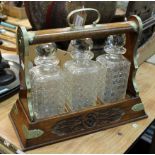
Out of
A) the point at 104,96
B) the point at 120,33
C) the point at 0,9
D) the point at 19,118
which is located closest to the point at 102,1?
the point at 120,33

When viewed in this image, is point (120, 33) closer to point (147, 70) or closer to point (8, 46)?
point (147, 70)

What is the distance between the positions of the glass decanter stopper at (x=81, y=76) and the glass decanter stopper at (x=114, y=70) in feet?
0.11

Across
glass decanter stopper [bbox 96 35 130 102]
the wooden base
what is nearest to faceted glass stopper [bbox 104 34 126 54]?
glass decanter stopper [bbox 96 35 130 102]

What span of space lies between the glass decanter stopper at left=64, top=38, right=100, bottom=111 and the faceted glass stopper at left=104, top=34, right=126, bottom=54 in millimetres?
60

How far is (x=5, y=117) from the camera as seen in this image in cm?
75

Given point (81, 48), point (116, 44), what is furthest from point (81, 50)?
point (116, 44)

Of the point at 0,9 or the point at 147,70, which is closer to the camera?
the point at 147,70

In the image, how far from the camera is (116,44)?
73cm

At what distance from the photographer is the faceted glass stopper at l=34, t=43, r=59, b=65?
648mm

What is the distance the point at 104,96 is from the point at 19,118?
0.24m

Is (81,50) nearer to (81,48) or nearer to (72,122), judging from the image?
(81,48)

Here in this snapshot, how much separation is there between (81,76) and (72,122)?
0.12 metres

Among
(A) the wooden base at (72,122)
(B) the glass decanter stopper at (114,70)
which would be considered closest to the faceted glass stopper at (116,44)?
(B) the glass decanter stopper at (114,70)

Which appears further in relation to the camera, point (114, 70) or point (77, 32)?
point (114, 70)
